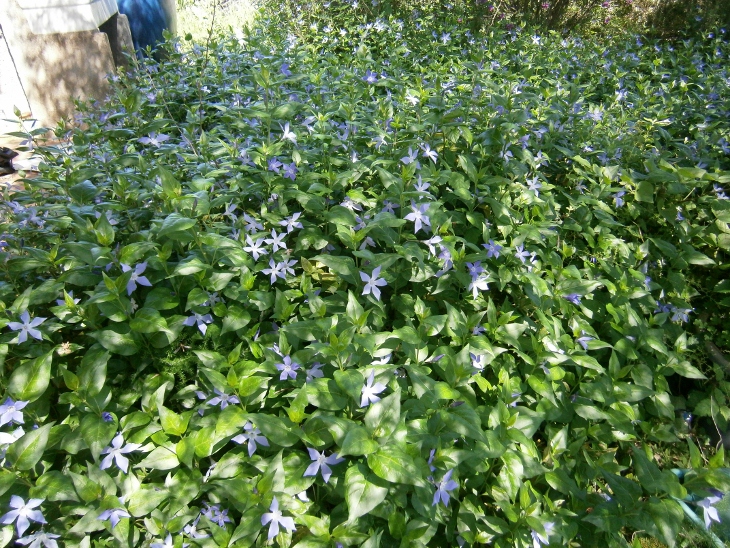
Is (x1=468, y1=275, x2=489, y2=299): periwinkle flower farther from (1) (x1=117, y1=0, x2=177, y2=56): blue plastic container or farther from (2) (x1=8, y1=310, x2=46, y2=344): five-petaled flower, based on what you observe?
(1) (x1=117, y1=0, x2=177, y2=56): blue plastic container

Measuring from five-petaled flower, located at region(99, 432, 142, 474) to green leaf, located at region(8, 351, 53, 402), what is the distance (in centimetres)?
26

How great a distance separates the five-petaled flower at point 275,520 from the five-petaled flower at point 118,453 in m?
0.45

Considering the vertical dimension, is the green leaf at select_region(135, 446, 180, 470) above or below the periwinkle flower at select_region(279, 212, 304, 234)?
below

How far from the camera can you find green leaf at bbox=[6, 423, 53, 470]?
1396 mm

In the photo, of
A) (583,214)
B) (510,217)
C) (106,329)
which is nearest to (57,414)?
(106,329)

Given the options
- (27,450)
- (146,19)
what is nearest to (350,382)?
(27,450)

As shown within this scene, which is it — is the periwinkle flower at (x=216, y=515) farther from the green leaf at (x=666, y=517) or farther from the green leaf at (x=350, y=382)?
the green leaf at (x=666, y=517)

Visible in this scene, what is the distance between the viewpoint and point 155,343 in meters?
1.78

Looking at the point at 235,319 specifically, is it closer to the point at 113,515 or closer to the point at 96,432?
the point at 96,432

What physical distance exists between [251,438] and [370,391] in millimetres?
408

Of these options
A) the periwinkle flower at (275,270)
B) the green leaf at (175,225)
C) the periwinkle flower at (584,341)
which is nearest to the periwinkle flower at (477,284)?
the periwinkle flower at (584,341)

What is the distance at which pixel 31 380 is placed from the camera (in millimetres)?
1501

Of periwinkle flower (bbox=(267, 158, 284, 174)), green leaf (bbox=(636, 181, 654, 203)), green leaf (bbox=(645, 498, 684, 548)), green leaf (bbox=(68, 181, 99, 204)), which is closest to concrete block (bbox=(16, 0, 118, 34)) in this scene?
green leaf (bbox=(68, 181, 99, 204))

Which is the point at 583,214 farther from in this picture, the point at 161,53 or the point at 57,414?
the point at 161,53
